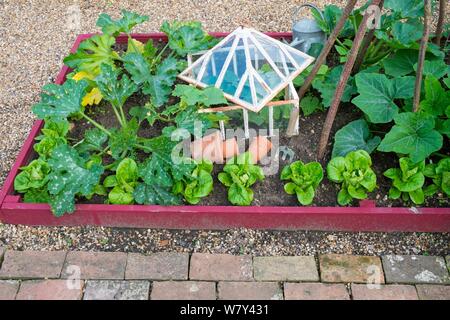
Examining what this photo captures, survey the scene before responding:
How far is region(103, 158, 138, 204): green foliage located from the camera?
8.50 ft

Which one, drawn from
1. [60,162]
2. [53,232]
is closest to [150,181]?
[60,162]

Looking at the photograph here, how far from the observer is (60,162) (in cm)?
247

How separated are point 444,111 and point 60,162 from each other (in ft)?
6.37

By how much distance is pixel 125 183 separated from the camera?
258cm

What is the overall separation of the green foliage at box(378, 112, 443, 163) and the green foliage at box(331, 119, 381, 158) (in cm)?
16

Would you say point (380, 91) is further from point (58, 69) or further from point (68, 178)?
point (58, 69)

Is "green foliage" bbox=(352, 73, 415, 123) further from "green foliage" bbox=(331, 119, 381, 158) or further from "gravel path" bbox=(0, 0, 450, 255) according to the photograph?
"gravel path" bbox=(0, 0, 450, 255)

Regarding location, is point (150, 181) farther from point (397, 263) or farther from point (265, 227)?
point (397, 263)

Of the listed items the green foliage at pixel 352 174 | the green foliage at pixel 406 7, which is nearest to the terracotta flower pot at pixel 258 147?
the green foliage at pixel 352 174

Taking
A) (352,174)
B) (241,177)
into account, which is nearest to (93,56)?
(241,177)

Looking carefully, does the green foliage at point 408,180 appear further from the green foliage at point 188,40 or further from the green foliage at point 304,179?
the green foliage at point 188,40

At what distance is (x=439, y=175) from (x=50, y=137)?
2022 mm

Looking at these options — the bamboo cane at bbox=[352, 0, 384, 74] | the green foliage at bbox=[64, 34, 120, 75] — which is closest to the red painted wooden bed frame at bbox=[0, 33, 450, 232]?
the green foliage at bbox=[64, 34, 120, 75]

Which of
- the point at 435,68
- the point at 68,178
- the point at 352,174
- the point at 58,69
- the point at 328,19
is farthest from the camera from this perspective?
the point at 58,69
